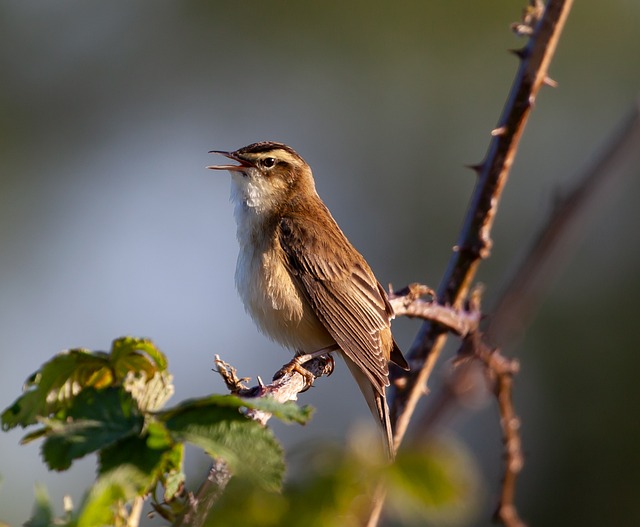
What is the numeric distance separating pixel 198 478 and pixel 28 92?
1018cm

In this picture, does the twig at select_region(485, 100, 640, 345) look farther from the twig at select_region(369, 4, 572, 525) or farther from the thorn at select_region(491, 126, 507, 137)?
the thorn at select_region(491, 126, 507, 137)

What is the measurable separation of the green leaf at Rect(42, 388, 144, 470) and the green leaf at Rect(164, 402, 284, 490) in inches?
2.5

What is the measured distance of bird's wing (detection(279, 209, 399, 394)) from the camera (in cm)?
421

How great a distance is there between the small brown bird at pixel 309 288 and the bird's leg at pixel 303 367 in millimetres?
52

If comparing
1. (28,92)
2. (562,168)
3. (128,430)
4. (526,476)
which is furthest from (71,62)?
(128,430)

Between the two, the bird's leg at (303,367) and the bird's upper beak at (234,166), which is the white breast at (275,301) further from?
the bird's upper beak at (234,166)

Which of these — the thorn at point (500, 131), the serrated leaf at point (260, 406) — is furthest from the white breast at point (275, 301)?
the serrated leaf at point (260, 406)

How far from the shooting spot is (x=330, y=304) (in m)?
4.55

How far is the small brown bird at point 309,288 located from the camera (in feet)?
14.0

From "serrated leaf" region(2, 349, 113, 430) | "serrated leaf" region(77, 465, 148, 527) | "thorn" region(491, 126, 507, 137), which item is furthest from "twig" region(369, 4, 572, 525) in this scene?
"serrated leaf" region(77, 465, 148, 527)

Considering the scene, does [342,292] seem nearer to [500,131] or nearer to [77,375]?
[500,131]

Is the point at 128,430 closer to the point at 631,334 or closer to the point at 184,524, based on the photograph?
the point at 184,524

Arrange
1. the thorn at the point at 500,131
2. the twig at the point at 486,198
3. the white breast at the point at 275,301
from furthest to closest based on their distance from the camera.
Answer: the white breast at the point at 275,301
the thorn at the point at 500,131
the twig at the point at 486,198

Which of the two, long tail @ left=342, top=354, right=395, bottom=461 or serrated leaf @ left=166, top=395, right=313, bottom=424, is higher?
serrated leaf @ left=166, top=395, right=313, bottom=424
